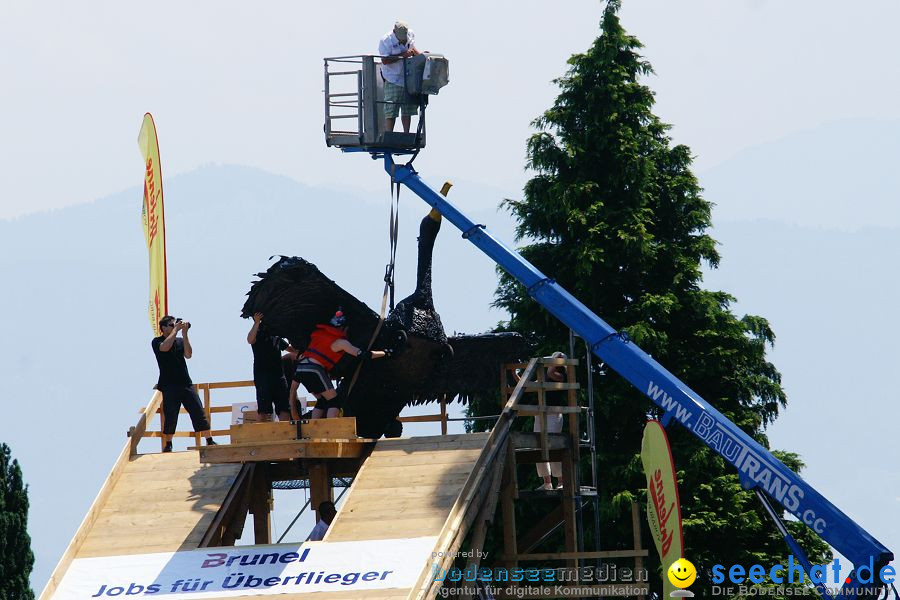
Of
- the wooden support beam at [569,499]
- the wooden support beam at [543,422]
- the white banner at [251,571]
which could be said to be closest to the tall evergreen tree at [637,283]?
the wooden support beam at [569,499]

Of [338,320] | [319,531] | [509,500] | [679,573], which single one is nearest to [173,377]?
[338,320]

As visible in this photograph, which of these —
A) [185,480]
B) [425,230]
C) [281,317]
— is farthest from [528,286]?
[185,480]

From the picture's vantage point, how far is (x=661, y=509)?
698 inches

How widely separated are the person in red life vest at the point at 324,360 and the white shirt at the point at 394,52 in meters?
3.19

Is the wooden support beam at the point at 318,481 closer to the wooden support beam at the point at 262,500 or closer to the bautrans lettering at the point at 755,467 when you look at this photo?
the wooden support beam at the point at 262,500

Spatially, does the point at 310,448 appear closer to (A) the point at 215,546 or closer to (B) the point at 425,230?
(A) the point at 215,546

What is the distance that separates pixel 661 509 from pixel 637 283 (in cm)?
1276

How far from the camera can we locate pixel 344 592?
59.0ft

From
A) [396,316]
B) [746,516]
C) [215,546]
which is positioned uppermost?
[396,316]

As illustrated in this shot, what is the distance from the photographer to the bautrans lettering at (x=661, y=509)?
17469 mm

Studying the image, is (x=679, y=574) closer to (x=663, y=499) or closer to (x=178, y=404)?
(x=663, y=499)

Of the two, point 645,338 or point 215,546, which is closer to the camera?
point 215,546

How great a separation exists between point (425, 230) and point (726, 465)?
9.09 m

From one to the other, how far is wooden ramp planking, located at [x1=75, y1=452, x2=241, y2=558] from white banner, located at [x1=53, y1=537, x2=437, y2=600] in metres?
0.30
